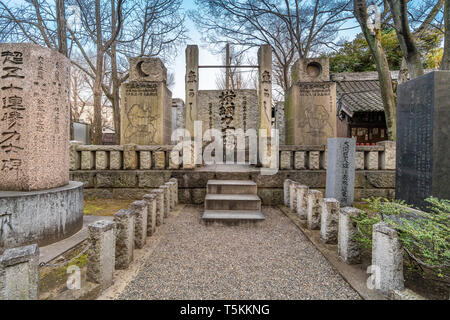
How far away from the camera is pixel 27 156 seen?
300 cm

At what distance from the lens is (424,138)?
316 cm

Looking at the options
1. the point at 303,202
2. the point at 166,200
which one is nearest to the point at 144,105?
the point at 166,200

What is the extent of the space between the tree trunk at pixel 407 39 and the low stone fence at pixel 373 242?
5.51 metres

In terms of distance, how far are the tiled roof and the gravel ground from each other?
9762 millimetres

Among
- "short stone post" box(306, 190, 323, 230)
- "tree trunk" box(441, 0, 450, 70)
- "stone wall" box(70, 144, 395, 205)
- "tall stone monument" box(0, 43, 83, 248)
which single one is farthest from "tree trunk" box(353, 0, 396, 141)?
"tall stone monument" box(0, 43, 83, 248)

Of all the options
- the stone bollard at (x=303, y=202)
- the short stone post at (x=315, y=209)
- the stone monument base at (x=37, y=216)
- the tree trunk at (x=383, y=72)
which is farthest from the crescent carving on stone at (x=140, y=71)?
the tree trunk at (x=383, y=72)

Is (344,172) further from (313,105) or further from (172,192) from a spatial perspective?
(172,192)

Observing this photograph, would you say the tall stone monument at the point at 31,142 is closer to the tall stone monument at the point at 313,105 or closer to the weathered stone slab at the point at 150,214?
the weathered stone slab at the point at 150,214

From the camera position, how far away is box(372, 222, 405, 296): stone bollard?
1.99 m

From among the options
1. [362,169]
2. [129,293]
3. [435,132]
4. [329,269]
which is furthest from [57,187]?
[362,169]

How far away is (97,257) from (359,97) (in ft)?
45.8

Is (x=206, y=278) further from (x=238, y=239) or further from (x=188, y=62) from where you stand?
(x=188, y=62)

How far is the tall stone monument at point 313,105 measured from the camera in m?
6.50

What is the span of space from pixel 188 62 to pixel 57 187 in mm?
4545
